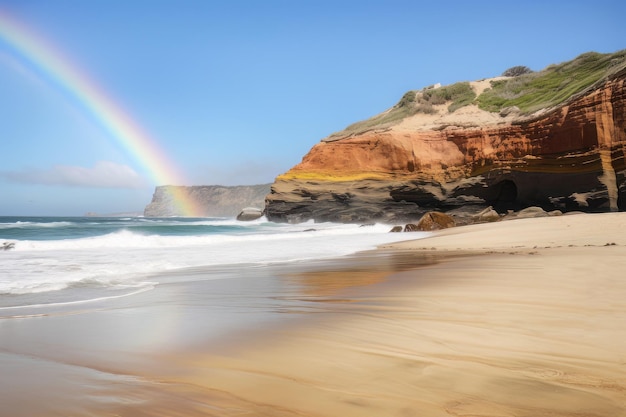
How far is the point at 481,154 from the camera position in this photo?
33062 mm

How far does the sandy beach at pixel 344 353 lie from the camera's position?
251 cm

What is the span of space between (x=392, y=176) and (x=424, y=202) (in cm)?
348

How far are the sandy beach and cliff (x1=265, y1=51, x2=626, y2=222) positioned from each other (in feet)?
66.9

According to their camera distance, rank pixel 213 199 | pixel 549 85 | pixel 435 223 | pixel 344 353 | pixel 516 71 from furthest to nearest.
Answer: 1. pixel 213 199
2. pixel 516 71
3. pixel 549 85
4. pixel 435 223
5. pixel 344 353

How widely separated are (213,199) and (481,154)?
5658 inches

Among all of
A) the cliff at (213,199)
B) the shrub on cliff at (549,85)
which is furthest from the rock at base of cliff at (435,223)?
the cliff at (213,199)

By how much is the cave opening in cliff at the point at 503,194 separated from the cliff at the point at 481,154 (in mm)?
62

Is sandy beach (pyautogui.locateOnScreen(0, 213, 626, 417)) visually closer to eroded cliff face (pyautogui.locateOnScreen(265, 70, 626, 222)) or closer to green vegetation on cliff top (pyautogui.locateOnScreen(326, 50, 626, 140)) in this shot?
eroded cliff face (pyautogui.locateOnScreen(265, 70, 626, 222))

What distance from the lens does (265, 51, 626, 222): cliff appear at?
23.8 metres

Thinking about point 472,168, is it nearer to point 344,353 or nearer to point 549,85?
point 549,85

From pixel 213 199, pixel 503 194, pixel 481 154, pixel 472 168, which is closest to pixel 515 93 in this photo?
pixel 481 154

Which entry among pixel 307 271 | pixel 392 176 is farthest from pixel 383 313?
pixel 392 176

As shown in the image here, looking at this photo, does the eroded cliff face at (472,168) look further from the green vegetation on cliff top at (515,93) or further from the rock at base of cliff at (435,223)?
the rock at base of cliff at (435,223)

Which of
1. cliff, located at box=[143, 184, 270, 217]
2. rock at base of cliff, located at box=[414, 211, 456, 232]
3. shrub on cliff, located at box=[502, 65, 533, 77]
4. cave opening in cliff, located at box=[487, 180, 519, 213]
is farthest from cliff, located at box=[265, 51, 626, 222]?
cliff, located at box=[143, 184, 270, 217]
